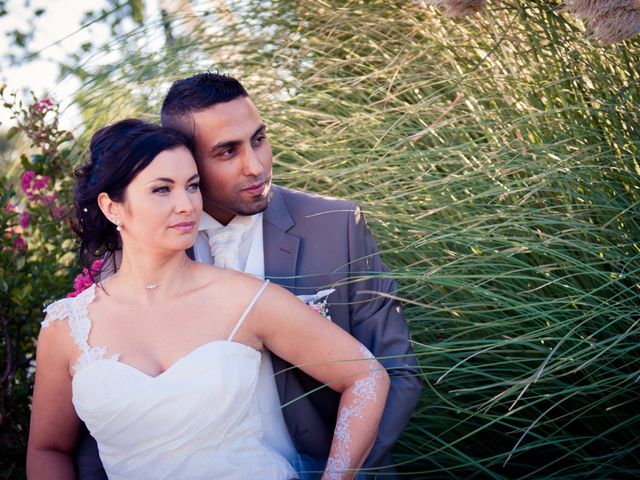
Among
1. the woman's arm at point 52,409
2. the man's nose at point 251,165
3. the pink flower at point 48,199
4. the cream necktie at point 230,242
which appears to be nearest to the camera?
the woman's arm at point 52,409

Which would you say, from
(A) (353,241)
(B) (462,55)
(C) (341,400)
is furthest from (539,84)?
(C) (341,400)

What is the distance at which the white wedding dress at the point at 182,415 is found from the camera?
2951mm

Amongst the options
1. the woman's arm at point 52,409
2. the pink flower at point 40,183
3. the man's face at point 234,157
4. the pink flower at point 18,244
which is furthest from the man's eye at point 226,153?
the pink flower at point 40,183

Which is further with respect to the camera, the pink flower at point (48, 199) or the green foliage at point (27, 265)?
the pink flower at point (48, 199)

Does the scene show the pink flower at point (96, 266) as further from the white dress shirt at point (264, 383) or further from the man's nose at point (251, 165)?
the man's nose at point (251, 165)

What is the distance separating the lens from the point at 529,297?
133 inches

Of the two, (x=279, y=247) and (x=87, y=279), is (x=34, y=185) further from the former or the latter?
(x=279, y=247)

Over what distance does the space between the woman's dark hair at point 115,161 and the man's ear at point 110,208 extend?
0.02 meters

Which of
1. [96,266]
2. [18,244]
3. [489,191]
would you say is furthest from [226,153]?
[18,244]

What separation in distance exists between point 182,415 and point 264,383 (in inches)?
14.5

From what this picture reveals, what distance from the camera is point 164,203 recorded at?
3.05 meters

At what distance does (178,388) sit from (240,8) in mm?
2764

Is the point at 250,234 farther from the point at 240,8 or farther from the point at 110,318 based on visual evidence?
the point at 240,8

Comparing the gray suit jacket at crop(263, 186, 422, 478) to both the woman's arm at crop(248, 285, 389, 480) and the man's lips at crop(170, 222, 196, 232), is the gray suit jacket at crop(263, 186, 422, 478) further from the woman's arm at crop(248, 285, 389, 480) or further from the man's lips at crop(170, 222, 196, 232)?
the man's lips at crop(170, 222, 196, 232)
